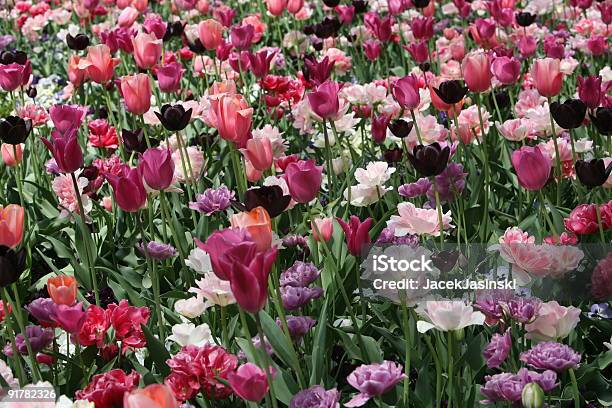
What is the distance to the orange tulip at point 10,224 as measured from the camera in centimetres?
191

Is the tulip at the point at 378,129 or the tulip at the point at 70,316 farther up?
the tulip at the point at 70,316

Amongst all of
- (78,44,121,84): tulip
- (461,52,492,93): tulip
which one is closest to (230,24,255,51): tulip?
(78,44,121,84): tulip

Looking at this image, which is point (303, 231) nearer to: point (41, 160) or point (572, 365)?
point (572, 365)

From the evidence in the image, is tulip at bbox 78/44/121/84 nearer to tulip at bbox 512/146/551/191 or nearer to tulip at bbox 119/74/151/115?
tulip at bbox 119/74/151/115

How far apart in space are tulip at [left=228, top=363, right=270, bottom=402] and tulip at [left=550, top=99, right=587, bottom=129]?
147cm

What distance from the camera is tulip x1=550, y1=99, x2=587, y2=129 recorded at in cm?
260

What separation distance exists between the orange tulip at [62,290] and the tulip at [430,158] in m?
0.86

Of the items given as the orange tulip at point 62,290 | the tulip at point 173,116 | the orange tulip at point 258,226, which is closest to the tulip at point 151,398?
the orange tulip at point 258,226

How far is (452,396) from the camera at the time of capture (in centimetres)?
190

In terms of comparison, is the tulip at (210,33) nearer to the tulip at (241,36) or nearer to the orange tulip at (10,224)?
the tulip at (241,36)

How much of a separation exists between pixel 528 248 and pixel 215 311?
32.1 inches

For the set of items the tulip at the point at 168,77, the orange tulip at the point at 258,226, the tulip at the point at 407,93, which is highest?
the orange tulip at the point at 258,226

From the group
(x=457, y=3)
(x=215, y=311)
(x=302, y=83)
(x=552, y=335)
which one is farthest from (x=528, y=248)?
(x=457, y=3)

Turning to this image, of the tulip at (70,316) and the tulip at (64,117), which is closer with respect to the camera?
the tulip at (70,316)
